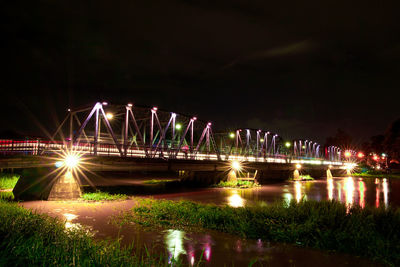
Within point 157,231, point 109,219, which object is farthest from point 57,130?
point 157,231

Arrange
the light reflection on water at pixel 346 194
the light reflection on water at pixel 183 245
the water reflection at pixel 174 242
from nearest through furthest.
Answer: the light reflection on water at pixel 183 245 → the water reflection at pixel 174 242 → the light reflection on water at pixel 346 194

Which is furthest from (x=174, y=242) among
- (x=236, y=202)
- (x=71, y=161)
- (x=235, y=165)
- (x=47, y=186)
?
(x=235, y=165)

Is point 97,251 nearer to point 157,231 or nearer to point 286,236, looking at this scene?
point 157,231

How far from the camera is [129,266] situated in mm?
5984

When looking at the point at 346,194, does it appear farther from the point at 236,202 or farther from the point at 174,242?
the point at 174,242

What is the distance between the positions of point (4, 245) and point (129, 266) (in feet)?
11.2

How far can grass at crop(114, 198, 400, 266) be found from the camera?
925 cm

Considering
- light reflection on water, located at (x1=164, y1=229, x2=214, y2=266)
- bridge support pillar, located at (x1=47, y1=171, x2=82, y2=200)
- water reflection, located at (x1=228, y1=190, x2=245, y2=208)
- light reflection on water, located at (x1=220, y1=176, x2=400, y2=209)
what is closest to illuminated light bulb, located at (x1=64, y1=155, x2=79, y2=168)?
bridge support pillar, located at (x1=47, y1=171, x2=82, y2=200)

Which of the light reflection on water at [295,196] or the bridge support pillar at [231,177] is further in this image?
the bridge support pillar at [231,177]

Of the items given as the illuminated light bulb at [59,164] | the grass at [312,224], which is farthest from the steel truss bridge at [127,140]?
the grass at [312,224]

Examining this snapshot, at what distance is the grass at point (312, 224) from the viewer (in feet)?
30.3

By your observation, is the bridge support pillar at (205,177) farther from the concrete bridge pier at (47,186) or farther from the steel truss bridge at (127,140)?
the concrete bridge pier at (47,186)

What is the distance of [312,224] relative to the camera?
1054cm

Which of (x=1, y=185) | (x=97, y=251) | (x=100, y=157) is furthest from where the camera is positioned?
(x=1, y=185)
